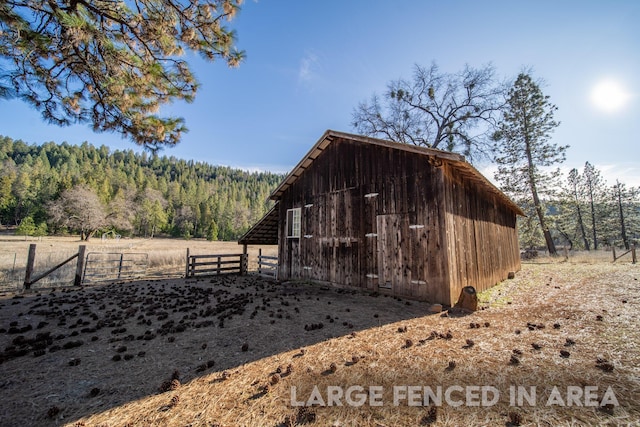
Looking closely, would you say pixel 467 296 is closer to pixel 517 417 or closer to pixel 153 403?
pixel 517 417

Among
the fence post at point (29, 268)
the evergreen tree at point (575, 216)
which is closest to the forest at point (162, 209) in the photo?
the evergreen tree at point (575, 216)

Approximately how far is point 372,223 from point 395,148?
297 centimetres

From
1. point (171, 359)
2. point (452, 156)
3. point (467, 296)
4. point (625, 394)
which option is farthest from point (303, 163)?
point (625, 394)

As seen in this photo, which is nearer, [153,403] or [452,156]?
[153,403]

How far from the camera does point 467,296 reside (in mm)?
7551

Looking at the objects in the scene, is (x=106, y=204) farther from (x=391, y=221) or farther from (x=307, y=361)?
(x=307, y=361)

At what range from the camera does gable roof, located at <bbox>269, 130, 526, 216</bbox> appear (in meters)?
8.08

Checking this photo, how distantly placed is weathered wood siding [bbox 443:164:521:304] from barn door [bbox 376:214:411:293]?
146 centimetres

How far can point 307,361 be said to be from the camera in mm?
4316

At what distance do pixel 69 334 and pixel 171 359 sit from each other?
320cm

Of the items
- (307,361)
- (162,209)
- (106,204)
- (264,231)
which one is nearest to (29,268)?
(264,231)

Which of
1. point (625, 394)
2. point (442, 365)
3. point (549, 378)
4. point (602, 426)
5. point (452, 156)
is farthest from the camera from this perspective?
A: point (452, 156)

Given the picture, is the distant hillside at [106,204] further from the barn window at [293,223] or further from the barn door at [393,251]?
the barn door at [393,251]

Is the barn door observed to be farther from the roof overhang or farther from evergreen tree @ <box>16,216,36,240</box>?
evergreen tree @ <box>16,216,36,240</box>
